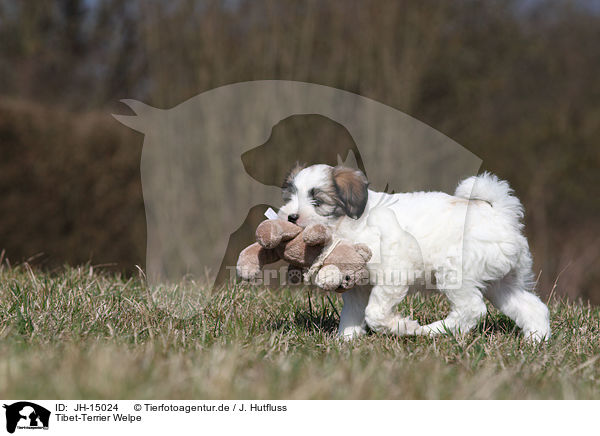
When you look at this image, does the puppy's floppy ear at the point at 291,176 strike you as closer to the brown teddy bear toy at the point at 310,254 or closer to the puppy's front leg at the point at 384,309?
the brown teddy bear toy at the point at 310,254

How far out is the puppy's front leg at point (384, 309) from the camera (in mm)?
3273

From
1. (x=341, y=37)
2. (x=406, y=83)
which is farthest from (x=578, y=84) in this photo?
(x=341, y=37)

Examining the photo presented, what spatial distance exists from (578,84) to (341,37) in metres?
4.02

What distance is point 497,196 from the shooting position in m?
3.40

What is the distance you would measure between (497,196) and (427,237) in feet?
1.45

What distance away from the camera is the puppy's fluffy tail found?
339cm

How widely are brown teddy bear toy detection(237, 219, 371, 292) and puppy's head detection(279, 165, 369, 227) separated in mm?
118

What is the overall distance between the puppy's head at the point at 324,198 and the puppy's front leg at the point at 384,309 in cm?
41

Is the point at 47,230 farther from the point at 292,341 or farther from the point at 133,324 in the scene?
the point at 292,341

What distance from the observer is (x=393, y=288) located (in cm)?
327
